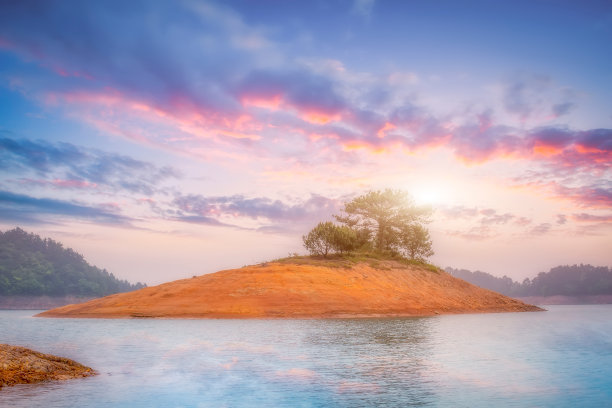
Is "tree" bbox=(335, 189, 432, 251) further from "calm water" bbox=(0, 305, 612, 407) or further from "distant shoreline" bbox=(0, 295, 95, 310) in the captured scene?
"distant shoreline" bbox=(0, 295, 95, 310)

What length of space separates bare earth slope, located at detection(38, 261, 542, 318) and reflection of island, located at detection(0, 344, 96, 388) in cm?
3943

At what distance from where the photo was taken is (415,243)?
341ft

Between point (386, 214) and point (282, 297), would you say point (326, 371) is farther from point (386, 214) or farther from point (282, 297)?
point (386, 214)

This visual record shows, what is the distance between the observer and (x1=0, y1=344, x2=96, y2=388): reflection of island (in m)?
18.8

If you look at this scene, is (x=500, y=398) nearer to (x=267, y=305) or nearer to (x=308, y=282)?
(x=267, y=305)

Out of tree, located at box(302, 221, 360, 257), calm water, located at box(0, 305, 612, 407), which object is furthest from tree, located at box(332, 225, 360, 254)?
calm water, located at box(0, 305, 612, 407)

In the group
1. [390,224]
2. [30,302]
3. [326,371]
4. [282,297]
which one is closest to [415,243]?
[390,224]

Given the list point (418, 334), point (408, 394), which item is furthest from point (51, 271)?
point (408, 394)

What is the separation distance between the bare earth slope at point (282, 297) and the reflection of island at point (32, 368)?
3943 centimetres

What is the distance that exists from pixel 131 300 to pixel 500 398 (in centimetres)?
6142

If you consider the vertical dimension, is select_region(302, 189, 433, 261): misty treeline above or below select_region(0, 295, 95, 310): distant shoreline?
above

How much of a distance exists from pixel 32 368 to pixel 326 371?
12677 mm

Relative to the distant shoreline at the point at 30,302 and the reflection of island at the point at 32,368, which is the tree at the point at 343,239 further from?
the distant shoreline at the point at 30,302

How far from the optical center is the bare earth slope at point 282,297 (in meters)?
62.5
